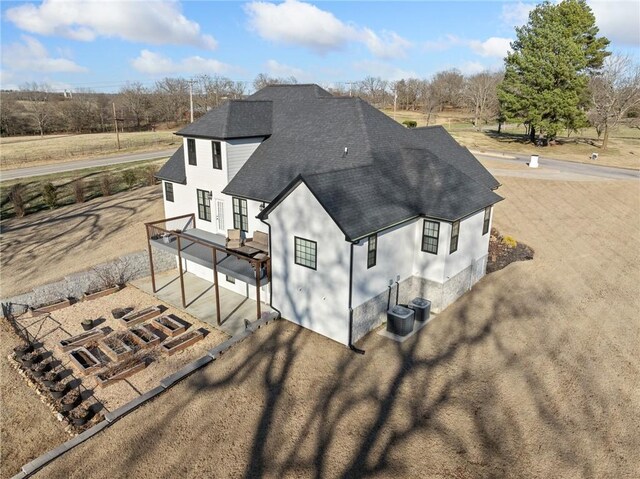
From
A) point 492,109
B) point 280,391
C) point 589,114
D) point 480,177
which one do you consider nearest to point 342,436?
point 280,391

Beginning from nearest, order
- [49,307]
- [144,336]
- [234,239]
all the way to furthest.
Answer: [144,336], [234,239], [49,307]

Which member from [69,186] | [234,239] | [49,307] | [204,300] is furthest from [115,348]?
[69,186]

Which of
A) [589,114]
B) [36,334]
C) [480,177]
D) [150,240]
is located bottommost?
[36,334]

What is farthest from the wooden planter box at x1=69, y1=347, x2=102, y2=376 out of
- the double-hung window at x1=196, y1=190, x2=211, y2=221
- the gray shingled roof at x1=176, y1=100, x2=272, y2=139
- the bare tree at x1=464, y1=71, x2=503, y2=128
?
the bare tree at x1=464, y1=71, x2=503, y2=128

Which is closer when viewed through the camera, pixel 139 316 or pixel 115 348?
pixel 115 348

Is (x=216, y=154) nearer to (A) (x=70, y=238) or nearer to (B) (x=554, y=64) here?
(A) (x=70, y=238)

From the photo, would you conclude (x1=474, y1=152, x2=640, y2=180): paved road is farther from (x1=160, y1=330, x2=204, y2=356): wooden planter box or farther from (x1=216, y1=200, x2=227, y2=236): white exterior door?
(x1=160, y1=330, x2=204, y2=356): wooden planter box

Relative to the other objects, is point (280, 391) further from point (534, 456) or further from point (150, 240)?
point (150, 240)

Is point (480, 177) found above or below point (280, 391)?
above
